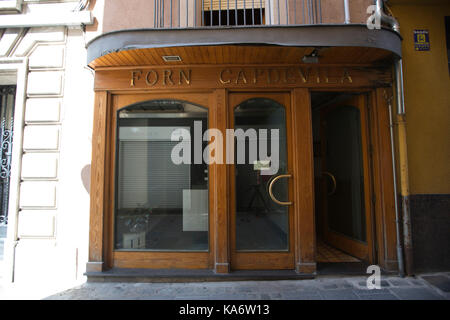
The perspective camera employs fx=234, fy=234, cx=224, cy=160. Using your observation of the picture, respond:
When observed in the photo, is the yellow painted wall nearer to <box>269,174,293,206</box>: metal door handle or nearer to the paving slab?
the paving slab

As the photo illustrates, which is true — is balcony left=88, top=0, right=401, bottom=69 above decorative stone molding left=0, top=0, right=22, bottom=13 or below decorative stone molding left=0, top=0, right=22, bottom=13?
below

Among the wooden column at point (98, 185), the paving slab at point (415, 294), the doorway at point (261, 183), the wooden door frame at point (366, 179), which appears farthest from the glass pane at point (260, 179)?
the wooden column at point (98, 185)

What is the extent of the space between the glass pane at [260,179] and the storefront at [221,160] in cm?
2

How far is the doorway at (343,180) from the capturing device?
408cm

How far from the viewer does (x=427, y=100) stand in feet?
12.7

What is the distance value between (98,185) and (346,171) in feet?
14.9

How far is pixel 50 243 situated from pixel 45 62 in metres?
3.07

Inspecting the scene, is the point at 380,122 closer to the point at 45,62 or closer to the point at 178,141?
the point at 178,141

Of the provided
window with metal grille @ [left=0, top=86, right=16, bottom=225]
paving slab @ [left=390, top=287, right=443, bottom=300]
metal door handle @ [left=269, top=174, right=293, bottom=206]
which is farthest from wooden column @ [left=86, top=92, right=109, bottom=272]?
paving slab @ [left=390, top=287, right=443, bottom=300]

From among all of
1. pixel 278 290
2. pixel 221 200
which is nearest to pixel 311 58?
pixel 221 200

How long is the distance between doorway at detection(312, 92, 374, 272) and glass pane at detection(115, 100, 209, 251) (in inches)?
95.0

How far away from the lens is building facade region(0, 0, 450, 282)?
374 cm

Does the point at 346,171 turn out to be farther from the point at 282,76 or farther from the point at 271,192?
the point at 282,76
